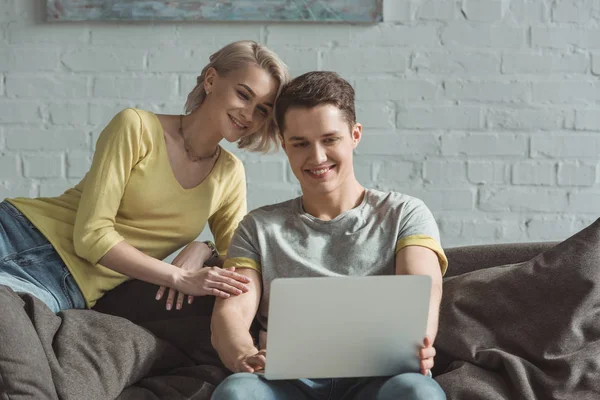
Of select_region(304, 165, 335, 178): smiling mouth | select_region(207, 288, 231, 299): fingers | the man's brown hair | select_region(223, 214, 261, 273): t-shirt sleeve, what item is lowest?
select_region(207, 288, 231, 299): fingers

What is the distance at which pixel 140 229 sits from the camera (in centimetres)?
209

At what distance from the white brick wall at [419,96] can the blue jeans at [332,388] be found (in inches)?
43.1

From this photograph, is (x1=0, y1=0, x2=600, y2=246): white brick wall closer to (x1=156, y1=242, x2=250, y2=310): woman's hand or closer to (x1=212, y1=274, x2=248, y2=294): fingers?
(x1=156, y1=242, x2=250, y2=310): woman's hand

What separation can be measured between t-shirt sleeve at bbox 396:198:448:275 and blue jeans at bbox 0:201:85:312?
807mm

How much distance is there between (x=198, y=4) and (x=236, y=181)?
0.74 m

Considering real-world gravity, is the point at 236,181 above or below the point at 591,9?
below

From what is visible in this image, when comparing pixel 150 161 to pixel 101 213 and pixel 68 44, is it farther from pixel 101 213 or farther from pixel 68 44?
pixel 68 44

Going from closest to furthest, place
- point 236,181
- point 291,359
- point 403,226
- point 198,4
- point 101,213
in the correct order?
point 291,359 → point 403,226 → point 101,213 → point 236,181 → point 198,4

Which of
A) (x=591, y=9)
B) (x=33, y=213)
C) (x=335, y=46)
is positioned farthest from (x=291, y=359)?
(x=591, y=9)

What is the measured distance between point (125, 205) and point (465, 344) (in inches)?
35.0

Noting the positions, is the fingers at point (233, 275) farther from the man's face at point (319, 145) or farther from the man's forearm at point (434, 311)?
the man's forearm at point (434, 311)

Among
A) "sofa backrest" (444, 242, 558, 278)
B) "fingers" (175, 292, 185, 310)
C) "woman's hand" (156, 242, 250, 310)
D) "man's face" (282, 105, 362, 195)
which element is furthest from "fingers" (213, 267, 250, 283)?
"sofa backrest" (444, 242, 558, 278)

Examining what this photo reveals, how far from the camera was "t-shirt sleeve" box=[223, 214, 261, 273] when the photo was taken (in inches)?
74.0

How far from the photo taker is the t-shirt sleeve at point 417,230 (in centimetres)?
180
